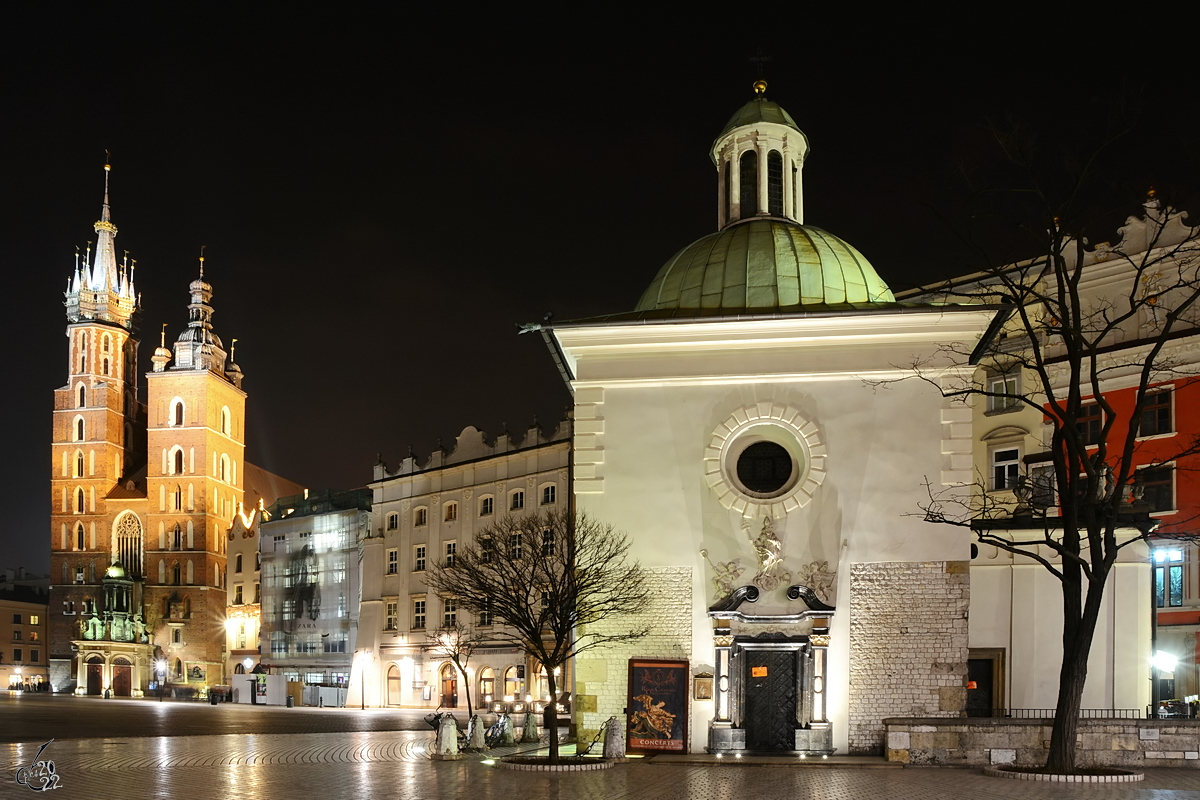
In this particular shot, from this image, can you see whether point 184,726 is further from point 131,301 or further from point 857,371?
point 131,301

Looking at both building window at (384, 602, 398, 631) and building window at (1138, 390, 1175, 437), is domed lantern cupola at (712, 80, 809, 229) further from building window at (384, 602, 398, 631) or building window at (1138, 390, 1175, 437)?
building window at (384, 602, 398, 631)

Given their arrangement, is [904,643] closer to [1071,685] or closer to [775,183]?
[1071,685]

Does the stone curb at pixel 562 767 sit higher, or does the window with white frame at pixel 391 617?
the stone curb at pixel 562 767

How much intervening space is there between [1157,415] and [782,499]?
14978 mm

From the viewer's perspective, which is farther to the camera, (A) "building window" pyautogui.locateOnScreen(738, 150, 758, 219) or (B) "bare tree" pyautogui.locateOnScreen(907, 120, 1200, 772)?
(A) "building window" pyautogui.locateOnScreen(738, 150, 758, 219)

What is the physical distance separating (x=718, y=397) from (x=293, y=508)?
56523 mm

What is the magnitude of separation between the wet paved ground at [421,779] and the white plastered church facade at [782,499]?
2115mm

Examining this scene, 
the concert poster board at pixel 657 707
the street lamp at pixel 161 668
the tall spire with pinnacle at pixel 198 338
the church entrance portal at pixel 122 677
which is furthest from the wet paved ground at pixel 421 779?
the tall spire with pinnacle at pixel 198 338

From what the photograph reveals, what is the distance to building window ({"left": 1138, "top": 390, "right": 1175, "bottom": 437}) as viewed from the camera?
108 feet

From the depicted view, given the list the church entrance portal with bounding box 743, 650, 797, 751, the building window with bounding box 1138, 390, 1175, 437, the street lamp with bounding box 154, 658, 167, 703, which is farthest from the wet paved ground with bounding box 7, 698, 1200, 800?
the street lamp with bounding box 154, 658, 167, 703

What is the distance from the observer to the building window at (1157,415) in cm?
3303

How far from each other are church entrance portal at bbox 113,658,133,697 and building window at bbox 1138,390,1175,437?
248 feet

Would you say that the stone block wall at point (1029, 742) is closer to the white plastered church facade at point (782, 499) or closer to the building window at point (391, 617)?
the white plastered church facade at point (782, 499)

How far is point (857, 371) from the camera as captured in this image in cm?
2370
